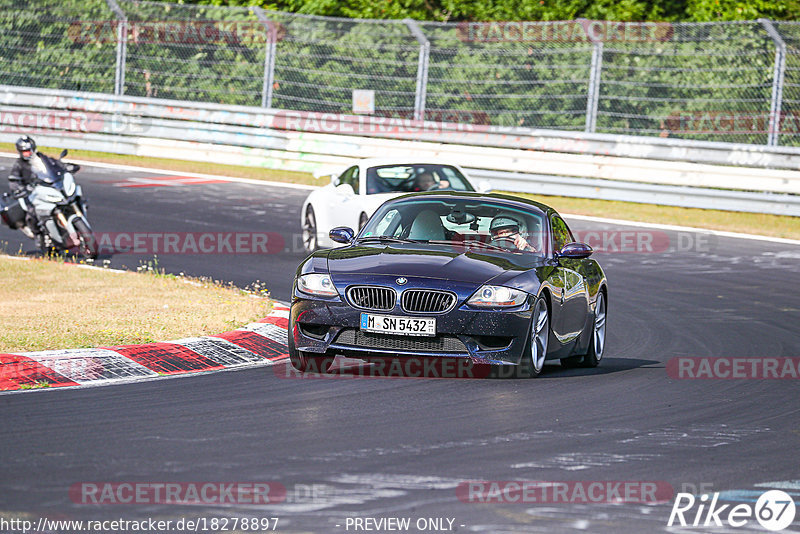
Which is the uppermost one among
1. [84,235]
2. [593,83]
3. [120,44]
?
[120,44]

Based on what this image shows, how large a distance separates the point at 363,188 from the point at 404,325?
862 cm

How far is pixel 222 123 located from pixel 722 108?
380 inches

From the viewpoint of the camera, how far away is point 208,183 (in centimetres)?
2619

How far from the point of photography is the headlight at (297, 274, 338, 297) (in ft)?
32.9

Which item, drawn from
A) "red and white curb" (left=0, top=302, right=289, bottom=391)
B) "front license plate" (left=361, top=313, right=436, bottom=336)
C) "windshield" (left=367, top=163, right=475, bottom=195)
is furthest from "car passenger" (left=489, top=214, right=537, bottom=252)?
"windshield" (left=367, top=163, right=475, bottom=195)

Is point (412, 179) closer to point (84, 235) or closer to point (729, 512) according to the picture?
point (84, 235)

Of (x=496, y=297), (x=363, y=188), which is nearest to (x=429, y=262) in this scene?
(x=496, y=297)

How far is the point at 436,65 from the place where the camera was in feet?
85.7

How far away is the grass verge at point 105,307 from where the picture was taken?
11062 millimetres

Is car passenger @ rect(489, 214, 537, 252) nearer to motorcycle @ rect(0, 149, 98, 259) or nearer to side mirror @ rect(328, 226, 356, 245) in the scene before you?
side mirror @ rect(328, 226, 356, 245)

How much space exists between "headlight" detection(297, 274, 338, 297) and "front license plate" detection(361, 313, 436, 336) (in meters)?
0.40

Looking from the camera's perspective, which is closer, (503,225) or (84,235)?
(503,225)

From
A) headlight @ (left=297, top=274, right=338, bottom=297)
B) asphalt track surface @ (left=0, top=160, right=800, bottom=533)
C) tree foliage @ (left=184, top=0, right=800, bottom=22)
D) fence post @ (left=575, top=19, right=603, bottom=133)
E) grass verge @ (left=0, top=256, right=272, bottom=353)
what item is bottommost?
grass verge @ (left=0, top=256, right=272, bottom=353)

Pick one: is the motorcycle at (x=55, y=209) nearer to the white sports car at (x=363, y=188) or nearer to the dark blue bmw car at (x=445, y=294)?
the white sports car at (x=363, y=188)
